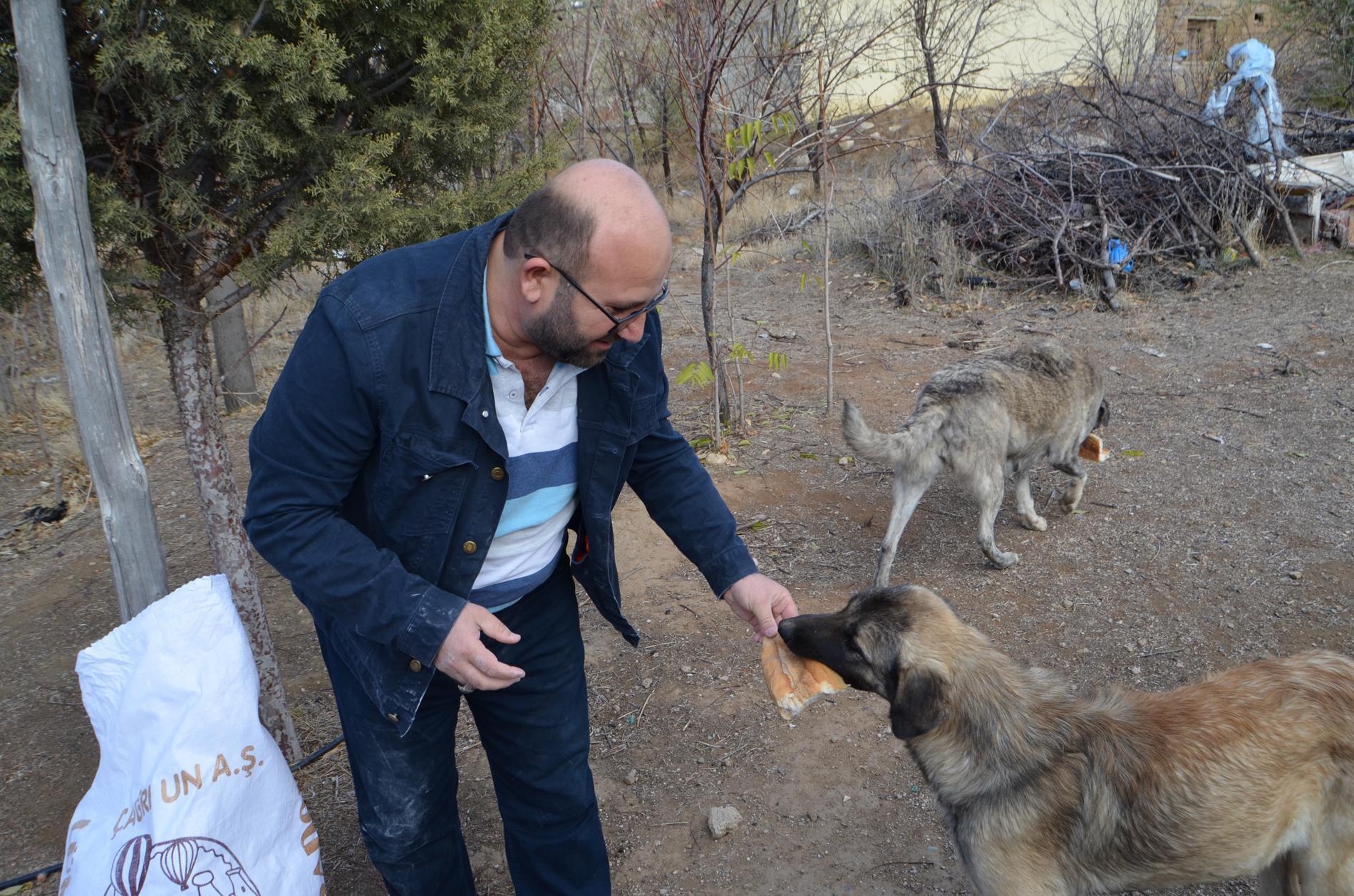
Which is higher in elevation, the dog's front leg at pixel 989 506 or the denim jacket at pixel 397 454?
the denim jacket at pixel 397 454

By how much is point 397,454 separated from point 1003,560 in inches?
161

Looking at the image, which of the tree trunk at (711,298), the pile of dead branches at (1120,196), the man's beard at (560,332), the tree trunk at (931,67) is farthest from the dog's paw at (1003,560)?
the tree trunk at (931,67)

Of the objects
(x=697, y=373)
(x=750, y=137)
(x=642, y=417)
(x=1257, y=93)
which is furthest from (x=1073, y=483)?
(x=1257, y=93)

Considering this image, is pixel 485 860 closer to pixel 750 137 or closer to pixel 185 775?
pixel 185 775

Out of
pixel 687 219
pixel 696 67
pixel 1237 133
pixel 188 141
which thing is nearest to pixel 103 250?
pixel 188 141

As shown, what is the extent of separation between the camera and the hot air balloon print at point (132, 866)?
7.35 ft

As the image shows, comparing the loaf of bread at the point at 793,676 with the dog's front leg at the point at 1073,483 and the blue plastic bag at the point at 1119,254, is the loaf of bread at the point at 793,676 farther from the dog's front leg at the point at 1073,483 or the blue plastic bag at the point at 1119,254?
the blue plastic bag at the point at 1119,254

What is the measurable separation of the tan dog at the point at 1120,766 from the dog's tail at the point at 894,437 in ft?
6.45

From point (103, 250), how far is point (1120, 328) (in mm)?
9176

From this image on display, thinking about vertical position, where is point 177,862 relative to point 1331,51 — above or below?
below

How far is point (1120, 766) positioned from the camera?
2.59 meters

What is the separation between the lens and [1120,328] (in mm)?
9367

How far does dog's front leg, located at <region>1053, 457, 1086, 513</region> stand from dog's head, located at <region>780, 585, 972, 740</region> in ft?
10.4

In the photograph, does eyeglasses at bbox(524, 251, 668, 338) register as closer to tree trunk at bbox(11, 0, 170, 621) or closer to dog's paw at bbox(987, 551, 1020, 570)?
tree trunk at bbox(11, 0, 170, 621)
